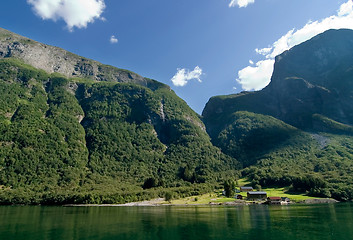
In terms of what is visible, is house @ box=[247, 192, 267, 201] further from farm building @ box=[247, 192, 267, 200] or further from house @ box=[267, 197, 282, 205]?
house @ box=[267, 197, 282, 205]

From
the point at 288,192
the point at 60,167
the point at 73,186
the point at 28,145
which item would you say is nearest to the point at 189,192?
the point at 288,192

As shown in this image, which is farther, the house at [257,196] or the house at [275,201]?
the house at [257,196]

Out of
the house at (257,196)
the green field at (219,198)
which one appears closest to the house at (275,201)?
the green field at (219,198)

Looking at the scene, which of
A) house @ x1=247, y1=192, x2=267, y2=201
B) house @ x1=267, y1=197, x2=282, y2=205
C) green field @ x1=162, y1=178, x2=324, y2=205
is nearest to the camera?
house @ x1=267, y1=197, x2=282, y2=205

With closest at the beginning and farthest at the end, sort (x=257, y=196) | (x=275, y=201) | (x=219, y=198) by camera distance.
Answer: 1. (x=275, y=201)
2. (x=219, y=198)
3. (x=257, y=196)

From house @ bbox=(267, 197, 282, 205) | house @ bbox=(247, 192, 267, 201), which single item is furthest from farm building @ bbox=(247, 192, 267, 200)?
house @ bbox=(267, 197, 282, 205)

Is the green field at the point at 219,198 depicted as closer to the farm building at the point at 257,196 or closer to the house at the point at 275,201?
the farm building at the point at 257,196

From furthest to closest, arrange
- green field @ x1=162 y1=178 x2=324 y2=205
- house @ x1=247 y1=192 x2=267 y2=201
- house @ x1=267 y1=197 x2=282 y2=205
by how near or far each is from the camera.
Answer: house @ x1=247 y1=192 x2=267 y2=201, green field @ x1=162 y1=178 x2=324 y2=205, house @ x1=267 y1=197 x2=282 y2=205

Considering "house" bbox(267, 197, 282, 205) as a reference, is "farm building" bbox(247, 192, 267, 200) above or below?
above

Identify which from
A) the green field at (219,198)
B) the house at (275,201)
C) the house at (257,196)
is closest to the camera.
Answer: the house at (275,201)

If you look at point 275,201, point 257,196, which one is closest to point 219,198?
point 257,196

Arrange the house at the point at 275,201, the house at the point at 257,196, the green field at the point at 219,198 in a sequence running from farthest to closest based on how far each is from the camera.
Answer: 1. the house at the point at 257,196
2. the green field at the point at 219,198
3. the house at the point at 275,201

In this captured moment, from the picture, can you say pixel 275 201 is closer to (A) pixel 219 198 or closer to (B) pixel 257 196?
(B) pixel 257 196

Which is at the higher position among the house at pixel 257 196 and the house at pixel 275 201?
the house at pixel 257 196
